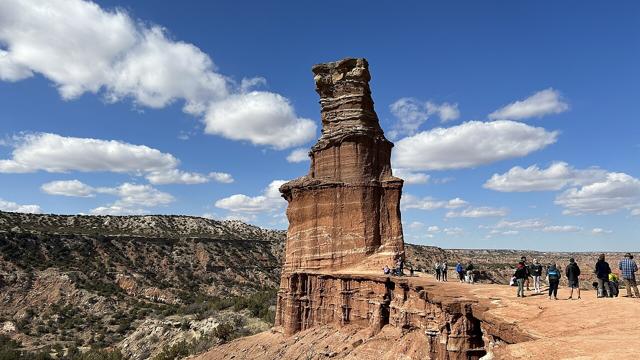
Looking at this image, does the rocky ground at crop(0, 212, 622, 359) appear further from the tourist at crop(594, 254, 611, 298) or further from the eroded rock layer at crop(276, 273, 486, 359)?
the tourist at crop(594, 254, 611, 298)

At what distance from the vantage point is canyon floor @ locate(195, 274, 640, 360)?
10.1 m

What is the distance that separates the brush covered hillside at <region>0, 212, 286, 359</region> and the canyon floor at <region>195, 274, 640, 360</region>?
21.0m

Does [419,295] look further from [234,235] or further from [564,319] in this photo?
[234,235]

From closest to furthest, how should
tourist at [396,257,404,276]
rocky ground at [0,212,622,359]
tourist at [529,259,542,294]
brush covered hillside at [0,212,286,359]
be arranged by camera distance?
tourist at [529,259,542,294] → tourist at [396,257,404,276] → brush covered hillside at [0,212,286,359] → rocky ground at [0,212,622,359]

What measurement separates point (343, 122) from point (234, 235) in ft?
276

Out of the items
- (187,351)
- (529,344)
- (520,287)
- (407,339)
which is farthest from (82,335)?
(529,344)

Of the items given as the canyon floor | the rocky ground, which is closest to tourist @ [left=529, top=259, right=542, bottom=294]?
the canyon floor

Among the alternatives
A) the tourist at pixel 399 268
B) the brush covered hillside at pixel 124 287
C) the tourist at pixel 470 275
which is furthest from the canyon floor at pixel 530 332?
the brush covered hillside at pixel 124 287

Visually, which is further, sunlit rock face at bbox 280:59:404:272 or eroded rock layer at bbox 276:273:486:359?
sunlit rock face at bbox 280:59:404:272

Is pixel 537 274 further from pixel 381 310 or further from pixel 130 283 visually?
pixel 130 283

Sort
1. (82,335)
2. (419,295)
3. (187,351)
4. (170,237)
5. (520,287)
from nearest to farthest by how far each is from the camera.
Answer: (520,287) → (419,295) → (187,351) → (82,335) → (170,237)

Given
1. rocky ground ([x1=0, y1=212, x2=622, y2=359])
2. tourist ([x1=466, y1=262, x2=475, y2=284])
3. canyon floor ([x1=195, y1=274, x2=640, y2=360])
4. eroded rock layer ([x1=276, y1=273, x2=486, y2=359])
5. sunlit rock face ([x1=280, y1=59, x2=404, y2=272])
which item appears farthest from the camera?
rocky ground ([x1=0, y1=212, x2=622, y2=359])

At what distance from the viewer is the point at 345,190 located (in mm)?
31453

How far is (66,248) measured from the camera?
80375mm
